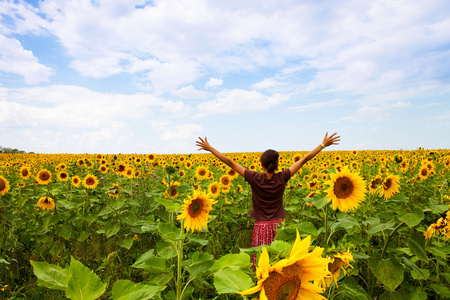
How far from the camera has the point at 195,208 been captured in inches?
94.0

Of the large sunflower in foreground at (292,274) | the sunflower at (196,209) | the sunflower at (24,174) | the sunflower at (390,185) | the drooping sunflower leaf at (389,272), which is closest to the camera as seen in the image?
the large sunflower in foreground at (292,274)

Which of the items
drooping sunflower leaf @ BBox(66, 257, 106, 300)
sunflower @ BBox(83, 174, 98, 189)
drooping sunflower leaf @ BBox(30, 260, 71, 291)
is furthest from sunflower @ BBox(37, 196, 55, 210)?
drooping sunflower leaf @ BBox(66, 257, 106, 300)

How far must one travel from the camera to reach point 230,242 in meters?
5.26

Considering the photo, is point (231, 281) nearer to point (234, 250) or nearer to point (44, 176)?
point (234, 250)

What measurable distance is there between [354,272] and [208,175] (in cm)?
450

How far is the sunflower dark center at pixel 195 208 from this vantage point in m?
2.35

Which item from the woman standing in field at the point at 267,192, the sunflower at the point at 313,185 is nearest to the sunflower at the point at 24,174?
the woman standing in field at the point at 267,192

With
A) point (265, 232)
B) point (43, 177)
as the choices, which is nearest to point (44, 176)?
point (43, 177)

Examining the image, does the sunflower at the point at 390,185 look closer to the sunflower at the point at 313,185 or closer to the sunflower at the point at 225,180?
the sunflower at the point at 313,185

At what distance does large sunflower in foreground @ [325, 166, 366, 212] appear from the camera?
106 inches

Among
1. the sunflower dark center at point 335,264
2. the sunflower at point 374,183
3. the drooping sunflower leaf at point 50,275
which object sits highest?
the sunflower at point 374,183

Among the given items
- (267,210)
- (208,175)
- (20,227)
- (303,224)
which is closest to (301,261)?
(303,224)

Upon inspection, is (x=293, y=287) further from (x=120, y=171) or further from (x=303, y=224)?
(x=120, y=171)

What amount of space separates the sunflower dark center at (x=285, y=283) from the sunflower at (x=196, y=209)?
1.37m
